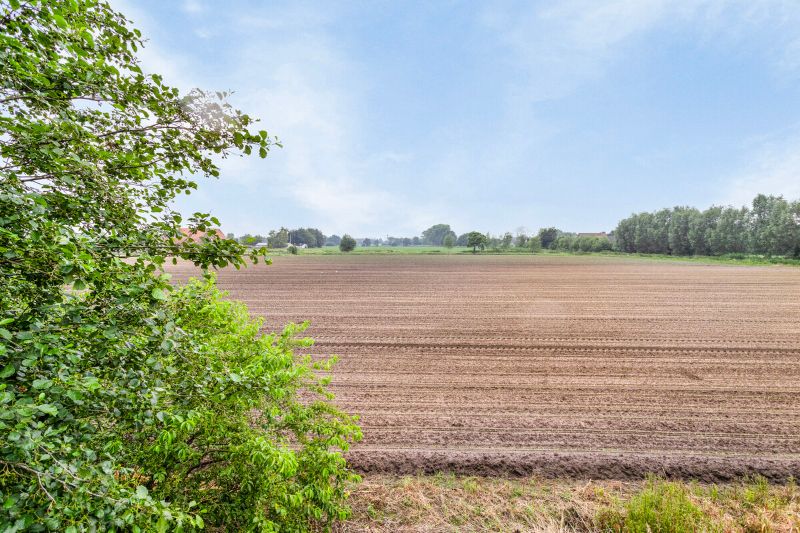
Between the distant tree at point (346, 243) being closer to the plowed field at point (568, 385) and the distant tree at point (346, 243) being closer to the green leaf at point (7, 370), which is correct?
the plowed field at point (568, 385)

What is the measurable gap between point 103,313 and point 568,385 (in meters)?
9.48

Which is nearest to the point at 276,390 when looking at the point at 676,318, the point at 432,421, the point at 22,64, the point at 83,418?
the point at 83,418

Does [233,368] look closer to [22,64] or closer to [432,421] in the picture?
[22,64]

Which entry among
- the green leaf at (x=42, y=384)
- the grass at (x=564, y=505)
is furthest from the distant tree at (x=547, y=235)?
the green leaf at (x=42, y=384)

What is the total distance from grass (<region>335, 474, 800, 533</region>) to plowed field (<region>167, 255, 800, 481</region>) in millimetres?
306

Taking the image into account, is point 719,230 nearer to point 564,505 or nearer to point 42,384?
point 564,505

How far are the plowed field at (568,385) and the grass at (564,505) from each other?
31 cm

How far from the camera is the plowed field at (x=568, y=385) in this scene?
598 centimetres

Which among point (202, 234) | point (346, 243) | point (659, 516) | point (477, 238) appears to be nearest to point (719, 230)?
point (477, 238)

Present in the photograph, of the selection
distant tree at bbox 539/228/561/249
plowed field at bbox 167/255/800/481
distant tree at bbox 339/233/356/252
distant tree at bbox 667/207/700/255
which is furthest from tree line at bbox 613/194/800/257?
distant tree at bbox 339/233/356/252

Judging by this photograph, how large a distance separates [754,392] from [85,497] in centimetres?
1243

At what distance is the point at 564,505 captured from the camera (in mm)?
4902

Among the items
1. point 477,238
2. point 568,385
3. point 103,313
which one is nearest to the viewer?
point 103,313

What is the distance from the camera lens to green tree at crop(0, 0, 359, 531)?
66.1 inches
